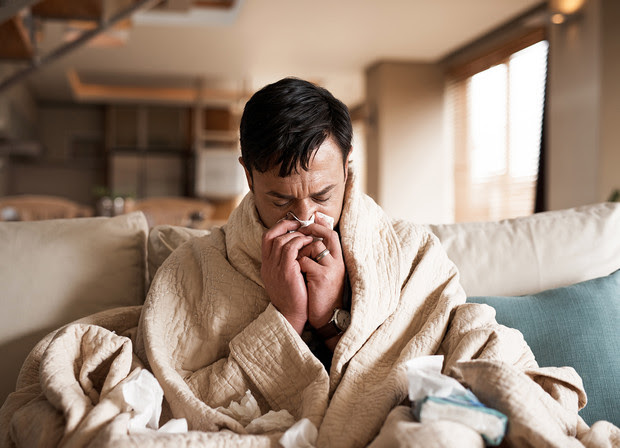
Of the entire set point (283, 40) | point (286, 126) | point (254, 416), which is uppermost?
point (283, 40)

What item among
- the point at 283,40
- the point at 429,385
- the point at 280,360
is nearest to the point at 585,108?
the point at 283,40

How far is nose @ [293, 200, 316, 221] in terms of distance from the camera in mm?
1394

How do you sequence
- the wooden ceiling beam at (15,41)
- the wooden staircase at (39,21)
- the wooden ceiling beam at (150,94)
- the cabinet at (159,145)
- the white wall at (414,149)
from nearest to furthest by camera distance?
the wooden ceiling beam at (15,41) → the wooden staircase at (39,21) → the white wall at (414,149) → the wooden ceiling beam at (150,94) → the cabinet at (159,145)

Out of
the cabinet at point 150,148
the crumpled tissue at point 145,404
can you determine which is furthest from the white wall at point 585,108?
the cabinet at point 150,148

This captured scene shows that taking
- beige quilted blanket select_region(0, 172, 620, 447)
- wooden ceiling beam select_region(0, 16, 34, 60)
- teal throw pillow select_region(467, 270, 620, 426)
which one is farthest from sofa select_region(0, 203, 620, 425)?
wooden ceiling beam select_region(0, 16, 34, 60)

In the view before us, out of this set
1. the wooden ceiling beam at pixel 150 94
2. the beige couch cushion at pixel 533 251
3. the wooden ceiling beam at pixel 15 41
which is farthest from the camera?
the wooden ceiling beam at pixel 150 94

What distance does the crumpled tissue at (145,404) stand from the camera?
3.59ft

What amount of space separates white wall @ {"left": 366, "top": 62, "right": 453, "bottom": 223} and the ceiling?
0.33 metres

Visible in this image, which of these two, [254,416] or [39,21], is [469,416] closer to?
[254,416]

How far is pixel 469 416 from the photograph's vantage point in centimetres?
98

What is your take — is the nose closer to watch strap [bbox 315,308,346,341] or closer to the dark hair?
the dark hair

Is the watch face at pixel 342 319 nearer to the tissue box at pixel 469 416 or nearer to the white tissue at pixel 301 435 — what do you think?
the white tissue at pixel 301 435

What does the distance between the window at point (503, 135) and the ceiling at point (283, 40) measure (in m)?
0.45

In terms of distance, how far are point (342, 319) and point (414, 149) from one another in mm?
6369
